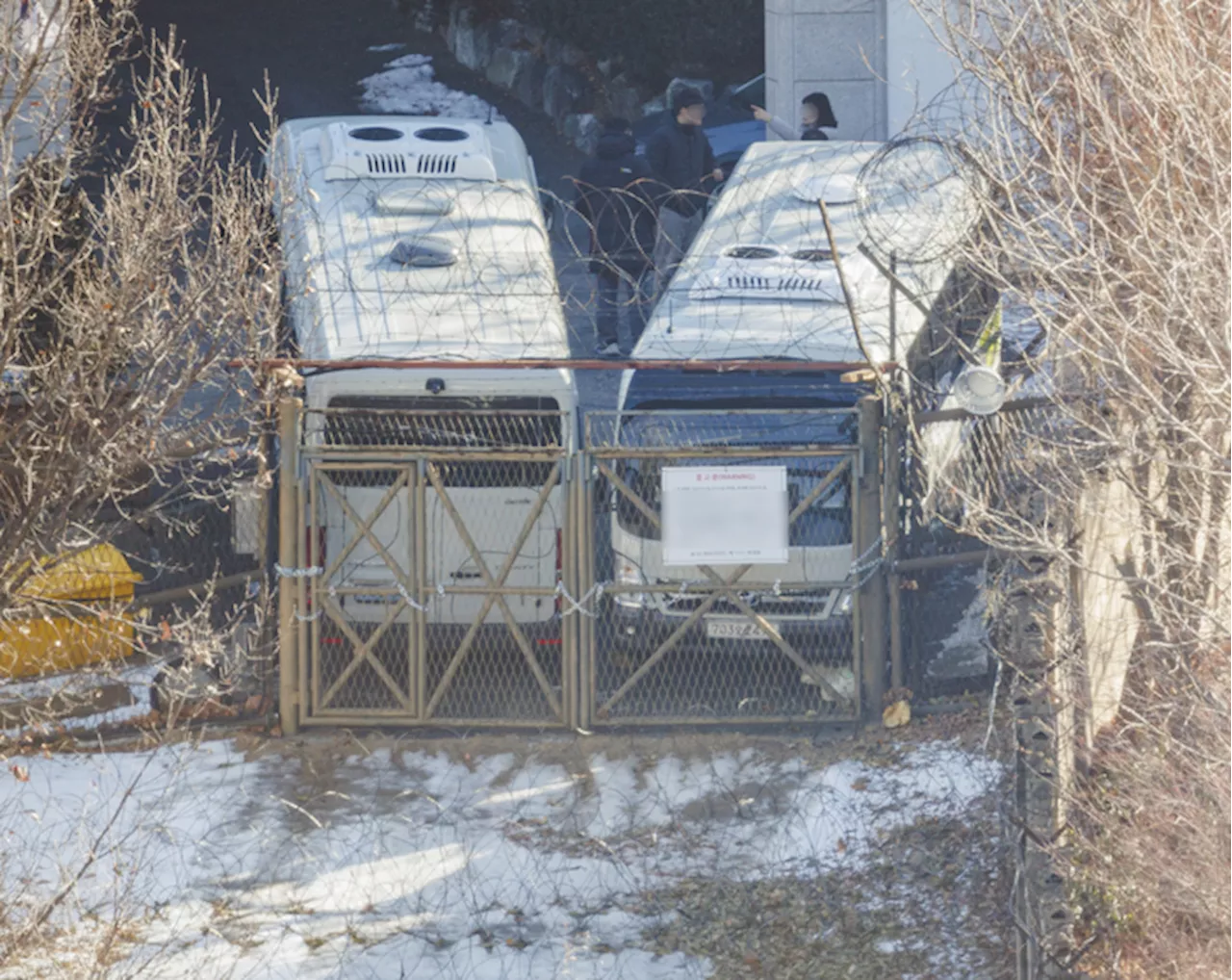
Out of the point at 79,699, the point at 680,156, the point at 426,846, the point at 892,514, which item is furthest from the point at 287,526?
the point at 680,156

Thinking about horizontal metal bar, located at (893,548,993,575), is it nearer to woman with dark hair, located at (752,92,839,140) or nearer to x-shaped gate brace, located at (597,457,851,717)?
x-shaped gate brace, located at (597,457,851,717)

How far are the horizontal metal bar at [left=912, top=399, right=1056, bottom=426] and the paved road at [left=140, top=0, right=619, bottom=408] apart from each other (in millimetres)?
14596

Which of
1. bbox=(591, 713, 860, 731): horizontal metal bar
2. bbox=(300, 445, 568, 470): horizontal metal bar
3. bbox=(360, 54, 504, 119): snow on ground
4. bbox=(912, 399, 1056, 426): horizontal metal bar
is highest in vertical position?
bbox=(360, 54, 504, 119): snow on ground

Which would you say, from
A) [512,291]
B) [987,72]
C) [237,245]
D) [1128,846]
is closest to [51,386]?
[237,245]

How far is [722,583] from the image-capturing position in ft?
35.3

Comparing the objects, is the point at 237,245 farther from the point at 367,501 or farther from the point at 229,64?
the point at 229,64

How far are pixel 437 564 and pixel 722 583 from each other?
1.92 metres

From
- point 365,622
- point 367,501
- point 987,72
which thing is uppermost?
point 987,72

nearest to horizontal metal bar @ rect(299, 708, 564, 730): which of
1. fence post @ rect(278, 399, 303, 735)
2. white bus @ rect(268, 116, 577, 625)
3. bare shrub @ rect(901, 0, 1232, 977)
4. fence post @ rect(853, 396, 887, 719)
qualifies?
fence post @ rect(278, 399, 303, 735)

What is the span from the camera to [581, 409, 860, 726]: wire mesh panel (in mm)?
10758

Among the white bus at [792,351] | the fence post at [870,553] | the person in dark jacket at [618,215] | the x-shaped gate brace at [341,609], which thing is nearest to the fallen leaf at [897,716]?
the fence post at [870,553]

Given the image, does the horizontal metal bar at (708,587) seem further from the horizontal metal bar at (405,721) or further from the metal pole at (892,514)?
the horizontal metal bar at (405,721)

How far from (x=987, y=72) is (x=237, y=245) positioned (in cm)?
481

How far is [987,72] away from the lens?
9664 millimetres
